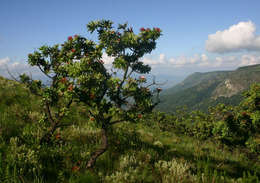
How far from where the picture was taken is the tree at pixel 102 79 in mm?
4781

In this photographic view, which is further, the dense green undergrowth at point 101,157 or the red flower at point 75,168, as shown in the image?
the red flower at point 75,168

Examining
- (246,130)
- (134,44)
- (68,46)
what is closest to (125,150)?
(134,44)

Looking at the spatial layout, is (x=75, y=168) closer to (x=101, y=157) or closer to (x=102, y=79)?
(x=101, y=157)

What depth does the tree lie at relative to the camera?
478cm

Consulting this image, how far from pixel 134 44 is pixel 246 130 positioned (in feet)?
29.3

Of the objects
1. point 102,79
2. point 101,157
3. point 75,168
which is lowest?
point 101,157

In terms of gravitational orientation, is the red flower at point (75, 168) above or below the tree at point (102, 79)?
below

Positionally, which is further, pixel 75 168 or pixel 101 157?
pixel 101 157

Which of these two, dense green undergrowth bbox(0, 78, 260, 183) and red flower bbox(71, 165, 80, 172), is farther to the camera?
red flower bbox(71, 165, 80, 172)

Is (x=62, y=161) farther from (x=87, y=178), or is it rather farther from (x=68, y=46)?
(x=68, y=46)

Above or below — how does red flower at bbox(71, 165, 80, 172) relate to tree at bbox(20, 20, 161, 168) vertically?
below

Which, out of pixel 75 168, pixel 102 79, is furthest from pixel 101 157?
pixel 102 79

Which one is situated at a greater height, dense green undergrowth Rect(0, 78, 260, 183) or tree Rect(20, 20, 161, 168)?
tree Rect(20, 20, 161, 168)

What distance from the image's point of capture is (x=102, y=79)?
186 inches
